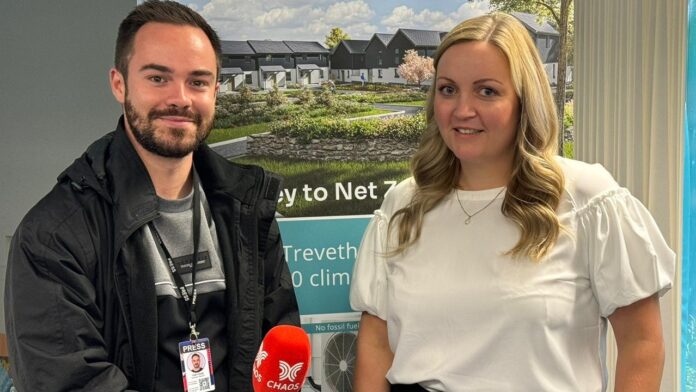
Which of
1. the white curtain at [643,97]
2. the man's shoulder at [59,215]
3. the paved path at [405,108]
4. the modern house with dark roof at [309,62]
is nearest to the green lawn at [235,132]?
the modern house with dark roof at [309,62]

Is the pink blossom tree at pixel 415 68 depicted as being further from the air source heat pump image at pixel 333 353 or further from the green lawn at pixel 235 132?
the air source heat pump image at pixel 333 353

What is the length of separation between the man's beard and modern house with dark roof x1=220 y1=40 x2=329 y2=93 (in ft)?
2.73

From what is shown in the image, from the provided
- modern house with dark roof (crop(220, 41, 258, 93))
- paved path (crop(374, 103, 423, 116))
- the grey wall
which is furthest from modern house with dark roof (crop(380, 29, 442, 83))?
the grey wall

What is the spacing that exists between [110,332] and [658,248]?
61.1 inches

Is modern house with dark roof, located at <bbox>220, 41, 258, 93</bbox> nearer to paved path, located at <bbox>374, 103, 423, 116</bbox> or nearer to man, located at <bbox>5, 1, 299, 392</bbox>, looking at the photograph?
paved path, located at <bbox>374, 103, 423, 116</bbox>

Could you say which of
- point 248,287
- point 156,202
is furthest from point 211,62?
point 248,287

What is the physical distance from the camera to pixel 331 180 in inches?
118

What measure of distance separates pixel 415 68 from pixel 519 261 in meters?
1.21

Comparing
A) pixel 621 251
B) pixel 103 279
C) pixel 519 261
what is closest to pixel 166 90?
pixel 103 279

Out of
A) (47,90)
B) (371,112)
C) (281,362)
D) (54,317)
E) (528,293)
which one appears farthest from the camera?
(47,90)

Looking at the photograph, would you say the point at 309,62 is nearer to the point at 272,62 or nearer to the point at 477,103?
the point at 272,62

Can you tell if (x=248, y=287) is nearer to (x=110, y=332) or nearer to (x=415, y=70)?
(x=110, y=332)

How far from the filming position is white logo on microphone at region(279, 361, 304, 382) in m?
1.71

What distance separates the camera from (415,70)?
3.01 m
